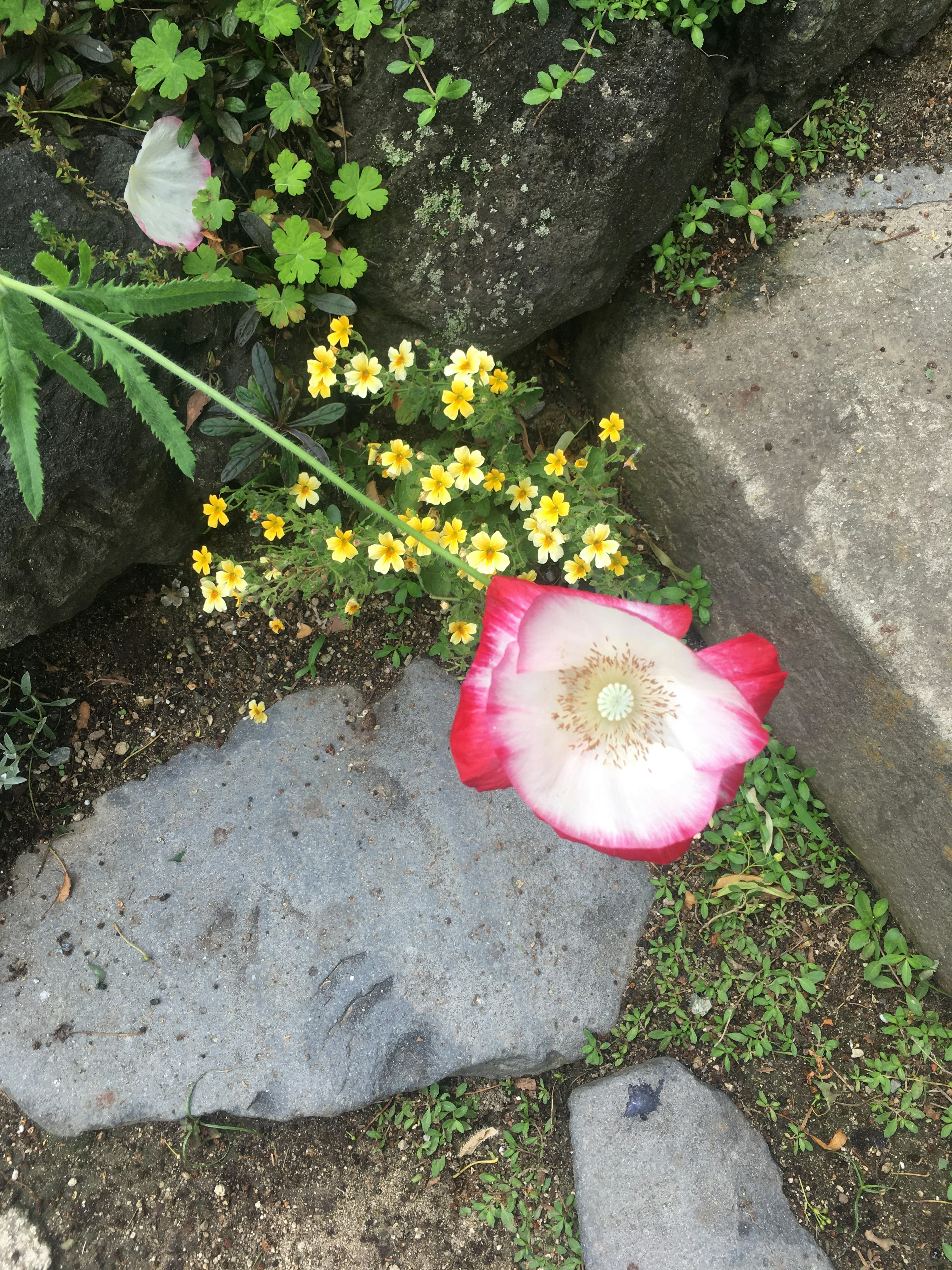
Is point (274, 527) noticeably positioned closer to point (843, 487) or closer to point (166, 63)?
point (166, 63)

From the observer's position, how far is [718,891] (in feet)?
8.77

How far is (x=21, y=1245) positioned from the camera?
102 inches

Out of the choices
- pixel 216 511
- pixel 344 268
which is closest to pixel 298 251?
pixel 344 268

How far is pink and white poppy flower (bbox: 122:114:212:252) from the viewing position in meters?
2.12

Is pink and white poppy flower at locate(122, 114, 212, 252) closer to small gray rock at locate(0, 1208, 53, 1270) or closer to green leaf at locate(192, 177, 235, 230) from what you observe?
green leaf at locate(192, 177, 235, 230)

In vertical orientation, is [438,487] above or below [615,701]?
below

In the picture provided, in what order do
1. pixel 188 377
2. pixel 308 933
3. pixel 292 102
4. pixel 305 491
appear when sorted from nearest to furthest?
pixel 188 377
pixel 292 102
pixel 305 491
pixel 308 933

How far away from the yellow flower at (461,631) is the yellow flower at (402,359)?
28.0 inches

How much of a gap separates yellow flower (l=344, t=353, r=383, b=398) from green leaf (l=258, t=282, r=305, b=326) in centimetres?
23

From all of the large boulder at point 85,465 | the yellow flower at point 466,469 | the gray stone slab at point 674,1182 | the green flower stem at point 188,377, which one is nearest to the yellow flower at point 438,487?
the yellow flower at point 466,469

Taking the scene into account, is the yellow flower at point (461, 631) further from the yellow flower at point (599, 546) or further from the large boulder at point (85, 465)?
the large boulder at point (85, 465)

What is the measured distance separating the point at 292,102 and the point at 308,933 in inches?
95.4

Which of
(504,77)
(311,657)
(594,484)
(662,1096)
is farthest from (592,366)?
(662,1096)

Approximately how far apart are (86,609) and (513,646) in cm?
194
